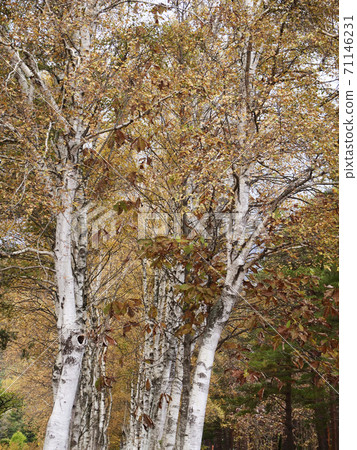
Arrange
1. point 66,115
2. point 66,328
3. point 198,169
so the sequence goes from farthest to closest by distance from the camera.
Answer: point 66,115
point 198,169
point 66,328

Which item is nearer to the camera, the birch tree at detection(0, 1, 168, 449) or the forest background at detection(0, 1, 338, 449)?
the forest background at detection(0, 1, 338, 449)

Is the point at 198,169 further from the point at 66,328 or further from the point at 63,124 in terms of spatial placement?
the point at 66,328

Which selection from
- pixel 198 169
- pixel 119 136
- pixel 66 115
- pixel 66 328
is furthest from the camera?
pixel 66 115

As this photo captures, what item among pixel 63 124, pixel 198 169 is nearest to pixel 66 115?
pixel 63 124

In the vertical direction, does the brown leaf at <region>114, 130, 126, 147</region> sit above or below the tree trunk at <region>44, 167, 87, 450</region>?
above

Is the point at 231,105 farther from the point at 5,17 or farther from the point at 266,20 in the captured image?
the point at 5,17

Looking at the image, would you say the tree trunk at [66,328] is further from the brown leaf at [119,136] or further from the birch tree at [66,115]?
the brown leaf at [119,136]

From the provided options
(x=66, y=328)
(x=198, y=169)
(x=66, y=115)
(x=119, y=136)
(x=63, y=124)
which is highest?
(x=66, y=115)

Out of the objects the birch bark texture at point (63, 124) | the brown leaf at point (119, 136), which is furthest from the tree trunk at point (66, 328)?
the brown leaf at point (119, 136)

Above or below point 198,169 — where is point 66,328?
below

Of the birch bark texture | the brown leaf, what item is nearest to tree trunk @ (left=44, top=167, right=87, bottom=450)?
the birch bark texture

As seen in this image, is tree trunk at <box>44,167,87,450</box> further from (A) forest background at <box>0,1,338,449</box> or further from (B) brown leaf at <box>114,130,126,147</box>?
(B) brown leaf at <box>114,130,126,147</box>

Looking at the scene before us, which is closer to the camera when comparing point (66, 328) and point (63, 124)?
point (66, 328)

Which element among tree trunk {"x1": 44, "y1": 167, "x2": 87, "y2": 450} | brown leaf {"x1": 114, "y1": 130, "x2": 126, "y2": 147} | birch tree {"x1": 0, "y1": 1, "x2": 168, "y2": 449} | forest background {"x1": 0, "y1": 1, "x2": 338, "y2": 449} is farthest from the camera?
birch tree {"x1": 0, "y1": 1, "x2": 168, "y2": 449}
